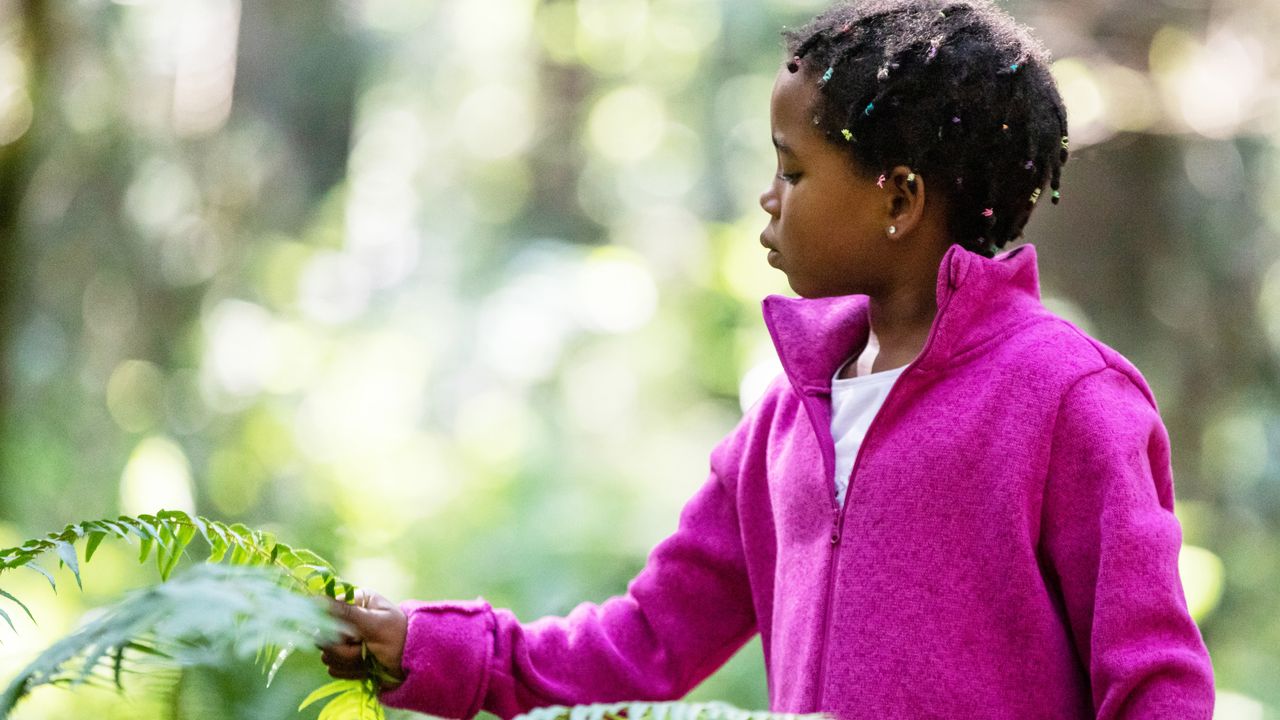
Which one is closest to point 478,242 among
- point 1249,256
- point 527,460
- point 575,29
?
point 575,29

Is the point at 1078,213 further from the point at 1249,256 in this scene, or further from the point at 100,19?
the point at 100,19

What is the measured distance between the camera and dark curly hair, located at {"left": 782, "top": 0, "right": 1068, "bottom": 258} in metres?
1.47

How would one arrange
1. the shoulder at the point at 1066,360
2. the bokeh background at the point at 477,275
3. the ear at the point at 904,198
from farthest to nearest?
the bokeh background at the point at 477,275 < the ear at the point at 904,198 < the shoulder at the point at 1066,360

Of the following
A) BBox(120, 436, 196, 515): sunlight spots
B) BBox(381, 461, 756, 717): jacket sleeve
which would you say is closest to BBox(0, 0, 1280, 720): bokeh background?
BBox(120, 436, 196, 515): sunlight spots

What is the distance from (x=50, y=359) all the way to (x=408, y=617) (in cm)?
562

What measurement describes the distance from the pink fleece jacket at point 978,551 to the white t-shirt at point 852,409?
0.03 metres

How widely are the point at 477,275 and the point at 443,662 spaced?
575 cm

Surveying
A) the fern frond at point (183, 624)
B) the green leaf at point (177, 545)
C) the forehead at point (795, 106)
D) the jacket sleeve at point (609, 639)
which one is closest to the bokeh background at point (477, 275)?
the green leaf at point (177, 545)

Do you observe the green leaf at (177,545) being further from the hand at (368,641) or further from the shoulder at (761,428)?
the shoulder at (761,428)

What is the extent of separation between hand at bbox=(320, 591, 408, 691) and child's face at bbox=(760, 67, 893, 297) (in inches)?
24.1

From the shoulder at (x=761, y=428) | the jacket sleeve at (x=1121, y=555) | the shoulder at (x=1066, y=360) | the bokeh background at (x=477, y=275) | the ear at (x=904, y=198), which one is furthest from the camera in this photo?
the bokeh background at (x=477, y=275)

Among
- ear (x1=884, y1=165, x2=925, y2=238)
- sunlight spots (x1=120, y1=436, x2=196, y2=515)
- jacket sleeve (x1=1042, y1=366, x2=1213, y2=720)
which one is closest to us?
jacket sleeve (x1=1042, y1=366, x2=1213, y2=720)

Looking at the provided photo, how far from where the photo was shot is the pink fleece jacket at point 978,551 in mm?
1302

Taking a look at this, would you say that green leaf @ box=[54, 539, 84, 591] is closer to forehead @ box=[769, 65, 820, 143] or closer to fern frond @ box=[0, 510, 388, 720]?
fern frond @ box=[0, 510, 388, 720]
